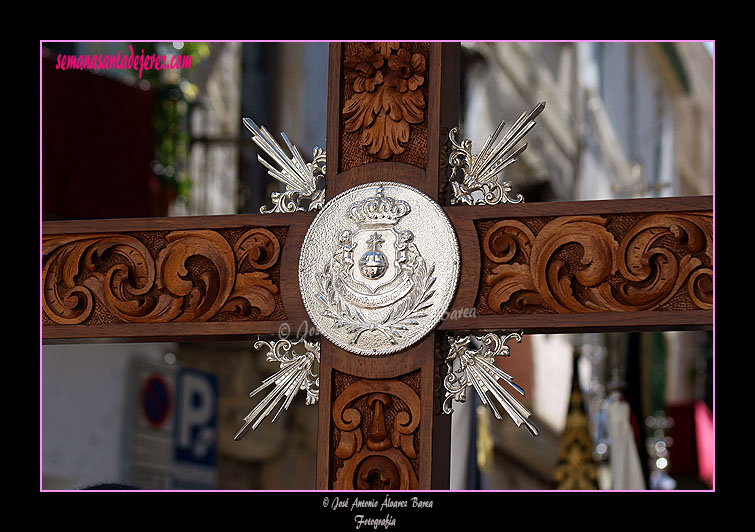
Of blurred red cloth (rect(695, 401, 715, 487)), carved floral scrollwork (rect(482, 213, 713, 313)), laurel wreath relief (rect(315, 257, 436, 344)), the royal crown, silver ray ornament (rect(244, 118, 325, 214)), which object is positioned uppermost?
silver ray ornament (rect(244, 118, 325, 214))

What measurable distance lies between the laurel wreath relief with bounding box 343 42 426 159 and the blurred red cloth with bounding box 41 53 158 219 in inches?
169

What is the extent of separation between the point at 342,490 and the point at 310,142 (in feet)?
25.9

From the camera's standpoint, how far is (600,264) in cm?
285

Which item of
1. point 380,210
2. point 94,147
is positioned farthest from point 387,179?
point 94,147

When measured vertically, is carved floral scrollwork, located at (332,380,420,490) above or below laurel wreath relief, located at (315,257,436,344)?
below

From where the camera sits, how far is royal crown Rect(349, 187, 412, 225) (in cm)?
291

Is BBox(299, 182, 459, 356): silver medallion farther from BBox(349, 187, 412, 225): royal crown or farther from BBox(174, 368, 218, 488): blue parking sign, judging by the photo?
BBox(174, 368, 218, 488): blue parking sign

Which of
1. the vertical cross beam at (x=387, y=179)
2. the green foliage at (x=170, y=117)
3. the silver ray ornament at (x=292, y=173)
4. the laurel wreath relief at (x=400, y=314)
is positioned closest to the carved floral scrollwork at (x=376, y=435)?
the vertical cross beam at (x=387, y=179)

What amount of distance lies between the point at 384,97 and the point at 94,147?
15.3 ft

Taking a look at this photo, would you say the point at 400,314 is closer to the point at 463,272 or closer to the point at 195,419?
the point at 463,272

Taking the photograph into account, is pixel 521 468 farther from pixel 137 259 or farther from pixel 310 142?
pixel 137 259

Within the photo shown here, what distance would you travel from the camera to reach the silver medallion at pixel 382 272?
2.88 meters

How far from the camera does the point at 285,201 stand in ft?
9.99

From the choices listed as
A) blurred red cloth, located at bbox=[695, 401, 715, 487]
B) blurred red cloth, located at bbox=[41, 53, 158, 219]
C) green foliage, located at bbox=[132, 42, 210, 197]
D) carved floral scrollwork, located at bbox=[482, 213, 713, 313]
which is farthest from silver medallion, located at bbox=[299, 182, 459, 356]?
blurred red cloth, located at bbox=[695, 401, 715, 487]
